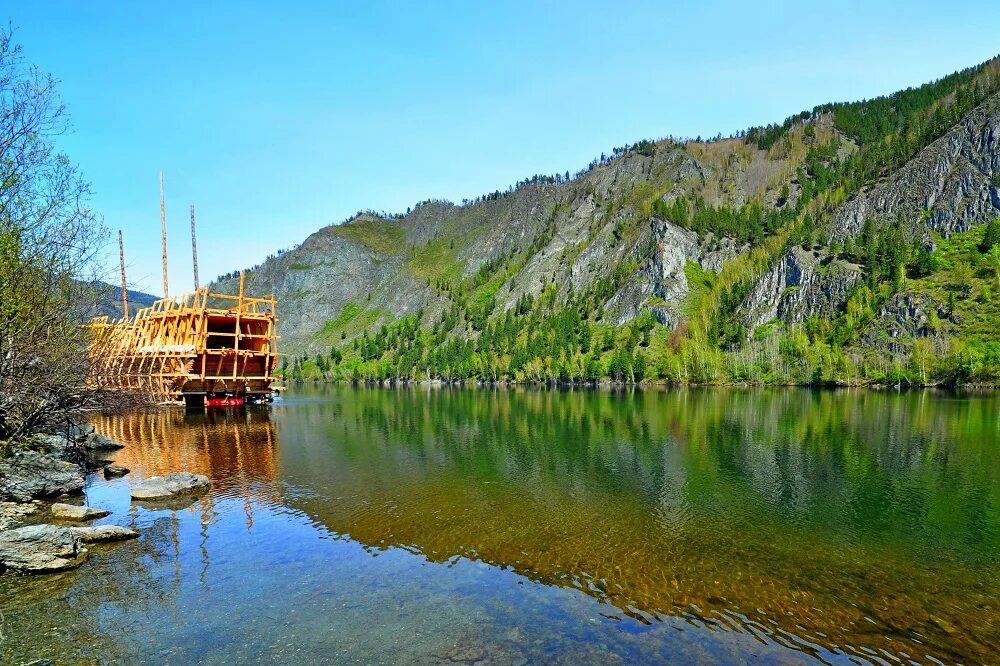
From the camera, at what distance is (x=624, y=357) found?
600ft

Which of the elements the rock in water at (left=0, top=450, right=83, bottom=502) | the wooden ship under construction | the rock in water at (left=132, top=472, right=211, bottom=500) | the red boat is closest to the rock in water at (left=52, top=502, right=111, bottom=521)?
the rock in water at (left=0, top=450, right=83, bottom=502)

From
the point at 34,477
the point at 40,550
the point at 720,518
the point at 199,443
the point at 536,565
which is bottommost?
the point at 720,518

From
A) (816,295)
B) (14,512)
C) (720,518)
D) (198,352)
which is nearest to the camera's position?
(14,512)

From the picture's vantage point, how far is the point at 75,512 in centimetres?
2261

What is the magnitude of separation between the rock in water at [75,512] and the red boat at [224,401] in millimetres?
53667

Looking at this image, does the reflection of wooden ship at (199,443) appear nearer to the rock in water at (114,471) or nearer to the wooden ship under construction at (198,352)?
the rock in water at (114,471)

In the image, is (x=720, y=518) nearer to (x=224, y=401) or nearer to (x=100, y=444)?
(x=100, y=444)

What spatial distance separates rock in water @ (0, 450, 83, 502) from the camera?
23578 mm

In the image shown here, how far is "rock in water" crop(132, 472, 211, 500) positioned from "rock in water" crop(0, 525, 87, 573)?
25.0ft

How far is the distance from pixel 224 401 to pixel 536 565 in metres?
66.9

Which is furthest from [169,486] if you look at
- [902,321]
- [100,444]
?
[902,321]

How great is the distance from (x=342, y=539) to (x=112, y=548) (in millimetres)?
7501

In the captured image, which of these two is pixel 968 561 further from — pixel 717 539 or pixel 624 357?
pixel 624 357

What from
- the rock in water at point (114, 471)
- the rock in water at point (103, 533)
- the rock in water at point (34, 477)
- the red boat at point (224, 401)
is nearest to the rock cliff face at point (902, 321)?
the red boat at point (224, 401)
